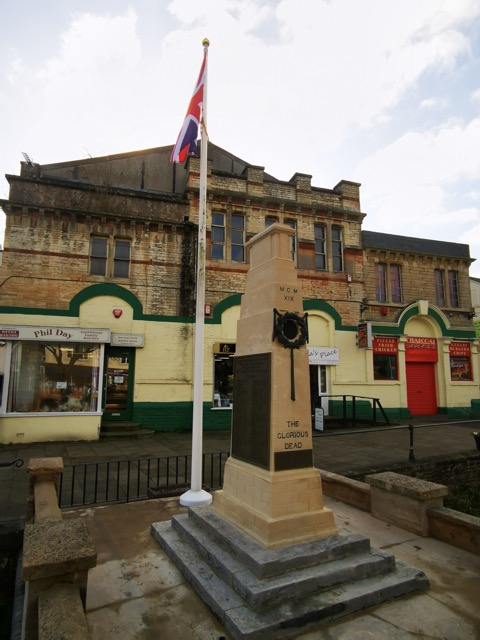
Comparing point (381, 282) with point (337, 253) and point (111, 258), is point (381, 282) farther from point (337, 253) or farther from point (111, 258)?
point (111, 258)

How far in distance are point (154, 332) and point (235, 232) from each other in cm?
550

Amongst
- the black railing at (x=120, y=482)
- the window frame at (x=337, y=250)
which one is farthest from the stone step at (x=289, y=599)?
the window frame at (x=337, y=250)

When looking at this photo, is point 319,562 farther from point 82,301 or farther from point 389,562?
point 82,301

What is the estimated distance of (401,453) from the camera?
10.6 metres

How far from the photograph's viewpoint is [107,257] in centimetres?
1450

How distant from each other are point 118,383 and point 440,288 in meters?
16.3

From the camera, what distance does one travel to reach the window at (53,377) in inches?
482

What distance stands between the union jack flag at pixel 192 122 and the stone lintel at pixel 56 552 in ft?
20.4

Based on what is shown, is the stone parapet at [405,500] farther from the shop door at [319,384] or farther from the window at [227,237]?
the window at [227,237]

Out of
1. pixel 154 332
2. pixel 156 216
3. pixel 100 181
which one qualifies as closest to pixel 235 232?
pixel 156 216

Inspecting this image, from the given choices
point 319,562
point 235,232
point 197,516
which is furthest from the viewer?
point 235,232

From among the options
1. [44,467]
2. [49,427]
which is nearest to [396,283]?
[49,427]

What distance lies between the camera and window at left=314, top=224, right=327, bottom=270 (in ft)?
56.5

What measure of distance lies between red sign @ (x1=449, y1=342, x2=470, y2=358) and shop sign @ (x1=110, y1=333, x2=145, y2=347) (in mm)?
14764
